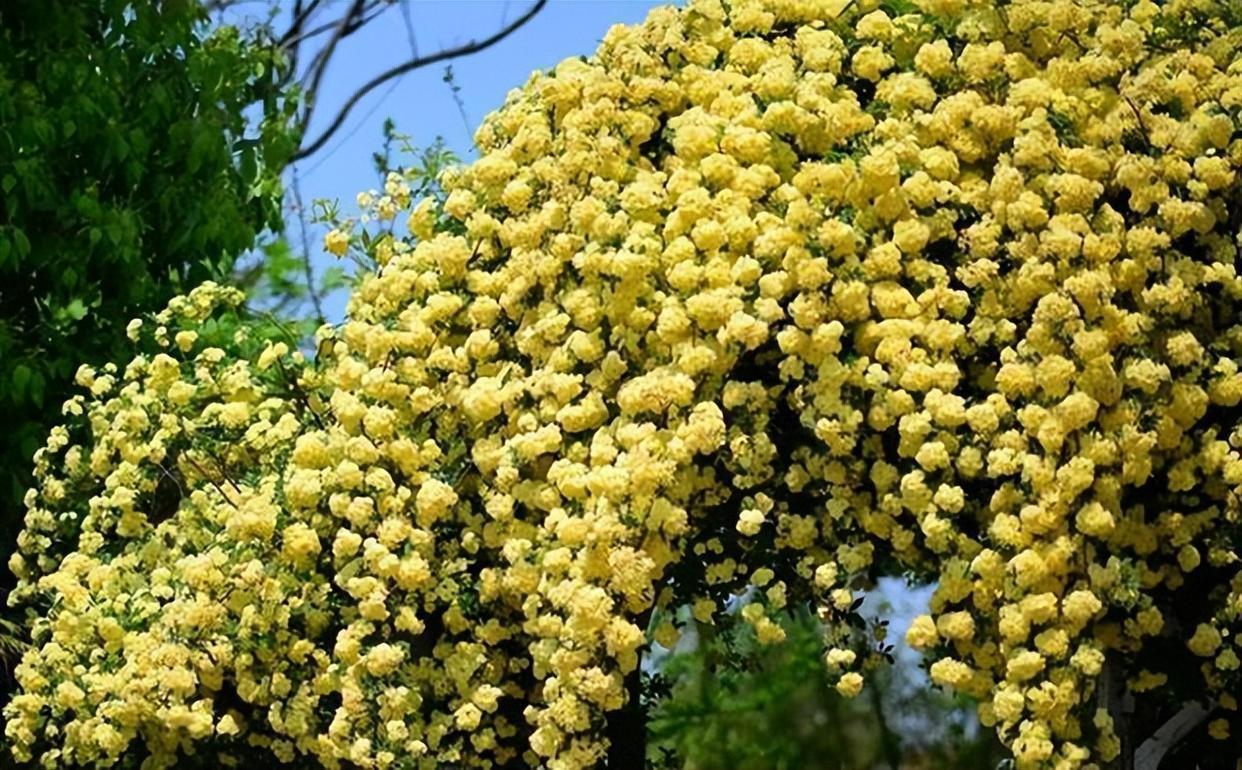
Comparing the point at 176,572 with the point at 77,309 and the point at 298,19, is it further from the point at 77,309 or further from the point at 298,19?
the point at 298,19

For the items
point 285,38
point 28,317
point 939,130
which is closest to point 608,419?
point 939,130

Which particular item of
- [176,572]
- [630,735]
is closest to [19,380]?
[176,572]

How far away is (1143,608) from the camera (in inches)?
158

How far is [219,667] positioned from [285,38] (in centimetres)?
942

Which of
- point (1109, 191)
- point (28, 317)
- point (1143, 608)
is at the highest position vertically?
point (28, 317)

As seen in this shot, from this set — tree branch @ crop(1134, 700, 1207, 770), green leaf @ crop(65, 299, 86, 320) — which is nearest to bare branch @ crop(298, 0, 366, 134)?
green leaf @ crop(65, 299, 86, 320)

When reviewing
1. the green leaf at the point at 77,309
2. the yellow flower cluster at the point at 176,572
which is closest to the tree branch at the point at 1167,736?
the yellow flower cluster at the point at 176,572

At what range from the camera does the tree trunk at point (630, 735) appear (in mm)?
5449

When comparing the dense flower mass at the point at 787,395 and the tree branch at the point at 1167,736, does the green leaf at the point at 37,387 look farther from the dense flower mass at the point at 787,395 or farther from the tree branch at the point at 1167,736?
the tree branch at the point at 1167,736

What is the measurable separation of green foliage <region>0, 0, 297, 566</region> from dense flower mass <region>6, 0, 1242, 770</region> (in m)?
2.53

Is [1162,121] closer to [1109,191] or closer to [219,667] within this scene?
[1109,191]

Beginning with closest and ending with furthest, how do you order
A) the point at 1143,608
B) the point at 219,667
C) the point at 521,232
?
the point at 1143,608, the point at 521,232, the point at 219,667

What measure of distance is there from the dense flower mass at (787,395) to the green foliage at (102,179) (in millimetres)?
2525

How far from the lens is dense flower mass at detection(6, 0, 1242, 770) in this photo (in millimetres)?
3973
